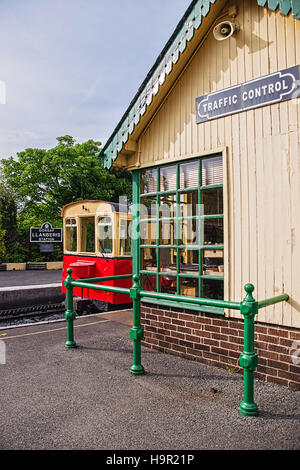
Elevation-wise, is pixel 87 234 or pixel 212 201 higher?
pixel 212 201

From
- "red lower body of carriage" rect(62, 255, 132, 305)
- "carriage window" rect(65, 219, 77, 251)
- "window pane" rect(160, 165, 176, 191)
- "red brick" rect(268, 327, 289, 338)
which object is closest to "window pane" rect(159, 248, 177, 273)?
"window pane" rect(160, 165, 176, 191)

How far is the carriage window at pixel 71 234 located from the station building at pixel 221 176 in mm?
4670

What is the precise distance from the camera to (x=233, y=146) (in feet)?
14.2

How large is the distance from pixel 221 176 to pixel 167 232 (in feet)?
3.94

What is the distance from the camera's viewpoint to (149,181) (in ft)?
17.9

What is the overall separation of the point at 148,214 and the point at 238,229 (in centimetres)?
161

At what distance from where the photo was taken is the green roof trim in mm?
3856

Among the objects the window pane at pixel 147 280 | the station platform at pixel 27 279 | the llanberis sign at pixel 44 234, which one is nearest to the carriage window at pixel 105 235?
the window pane at pixel 147 280

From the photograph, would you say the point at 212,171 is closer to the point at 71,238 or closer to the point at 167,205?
the point at 167,205

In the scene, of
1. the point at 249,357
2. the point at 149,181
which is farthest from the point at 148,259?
the point at 249,357

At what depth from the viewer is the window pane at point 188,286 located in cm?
480

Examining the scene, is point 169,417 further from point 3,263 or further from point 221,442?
point 3,263

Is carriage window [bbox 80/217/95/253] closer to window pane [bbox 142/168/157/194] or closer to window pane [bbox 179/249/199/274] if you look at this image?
window pane [bbox 142/168/157/194]

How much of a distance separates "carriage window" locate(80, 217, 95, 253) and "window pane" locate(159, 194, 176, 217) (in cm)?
432
